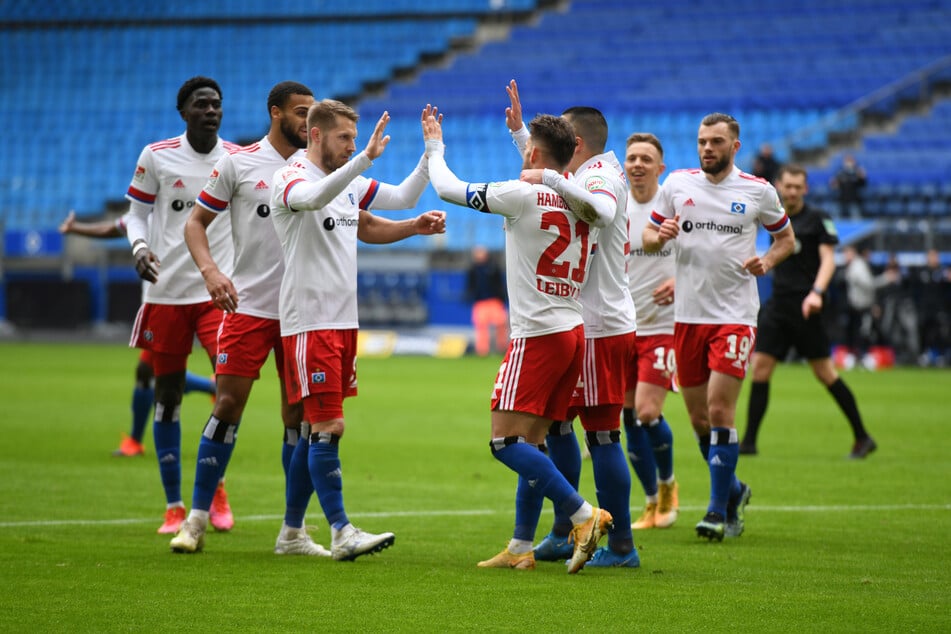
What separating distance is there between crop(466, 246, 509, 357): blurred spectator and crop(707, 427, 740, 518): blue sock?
19.3m

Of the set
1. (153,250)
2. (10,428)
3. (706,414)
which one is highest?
(153,250)

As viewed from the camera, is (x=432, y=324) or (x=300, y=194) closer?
(x=300, y=194)

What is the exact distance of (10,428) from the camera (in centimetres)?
1367

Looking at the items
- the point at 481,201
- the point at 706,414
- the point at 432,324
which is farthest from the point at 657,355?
the point at 432,324

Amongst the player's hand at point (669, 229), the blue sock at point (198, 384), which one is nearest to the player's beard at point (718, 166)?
the player's hand at point (669, 229)

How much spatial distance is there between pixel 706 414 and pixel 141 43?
35.1 meters

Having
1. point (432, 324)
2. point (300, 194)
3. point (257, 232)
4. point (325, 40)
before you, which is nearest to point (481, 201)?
point (300, 194)

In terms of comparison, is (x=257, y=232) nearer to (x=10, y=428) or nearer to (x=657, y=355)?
(x=657, y=355)

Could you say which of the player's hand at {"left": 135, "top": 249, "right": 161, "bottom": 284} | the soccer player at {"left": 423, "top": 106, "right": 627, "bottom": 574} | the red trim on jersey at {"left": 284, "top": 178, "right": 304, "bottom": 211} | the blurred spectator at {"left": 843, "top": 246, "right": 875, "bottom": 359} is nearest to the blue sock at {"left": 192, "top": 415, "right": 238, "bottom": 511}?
the player's hand at {"left": 135, "top": 249, "right": 161, "bottom": 284}

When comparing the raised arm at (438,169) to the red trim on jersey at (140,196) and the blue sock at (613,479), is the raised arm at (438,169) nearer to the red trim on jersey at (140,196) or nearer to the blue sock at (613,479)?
the blue sock at (613,479)

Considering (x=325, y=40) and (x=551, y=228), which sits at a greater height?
(x=325, y=40)

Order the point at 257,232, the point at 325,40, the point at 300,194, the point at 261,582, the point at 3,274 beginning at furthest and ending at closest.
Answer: the point at 325,40, the point at 3,274, the point at 257,232, the point at 300,194, the point at 261,582

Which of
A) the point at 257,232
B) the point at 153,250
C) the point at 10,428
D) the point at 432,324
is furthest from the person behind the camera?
the point at 432,324

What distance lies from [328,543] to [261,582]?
1423 millimetres
